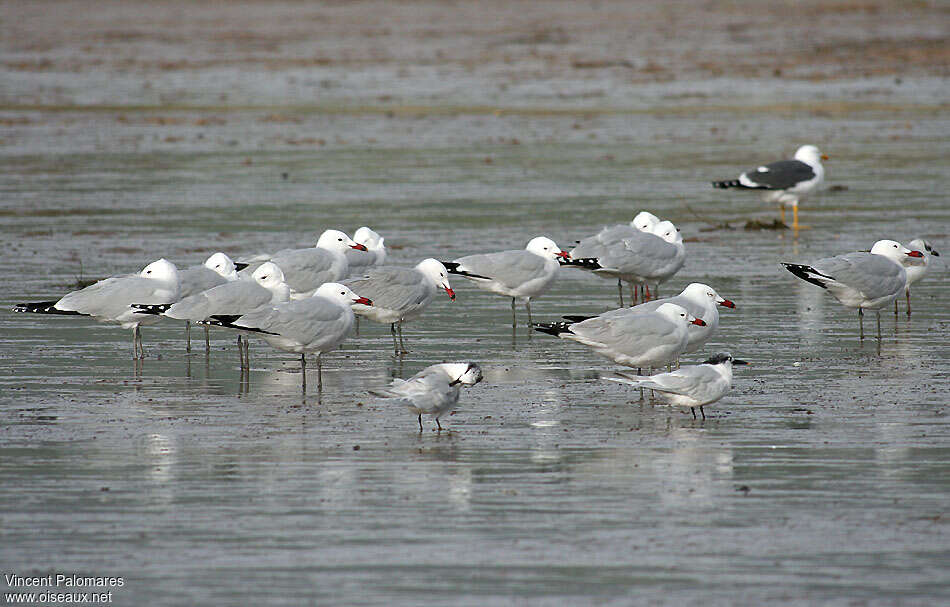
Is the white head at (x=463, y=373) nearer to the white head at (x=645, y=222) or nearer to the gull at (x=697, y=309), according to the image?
the gull at (x=697, y=309)

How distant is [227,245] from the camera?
19.9 metres

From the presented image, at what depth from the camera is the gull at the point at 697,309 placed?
12.3m

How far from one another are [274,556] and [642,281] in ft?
27.8

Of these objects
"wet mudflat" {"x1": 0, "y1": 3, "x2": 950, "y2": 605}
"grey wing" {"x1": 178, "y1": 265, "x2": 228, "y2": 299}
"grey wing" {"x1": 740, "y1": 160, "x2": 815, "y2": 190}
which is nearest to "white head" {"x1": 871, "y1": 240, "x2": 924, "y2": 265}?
"wet mudflat" {"x1": 0, "y1": 3, "x2": 950, "y2": 605}

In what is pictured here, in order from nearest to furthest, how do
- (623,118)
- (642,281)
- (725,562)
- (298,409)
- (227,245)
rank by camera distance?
(725,562) → (298,409) → (642,281) → (227,245) → (623,118)

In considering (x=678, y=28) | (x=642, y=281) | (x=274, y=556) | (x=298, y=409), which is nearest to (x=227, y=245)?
(x=642, y=281)

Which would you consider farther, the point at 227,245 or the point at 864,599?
the point at 227,245

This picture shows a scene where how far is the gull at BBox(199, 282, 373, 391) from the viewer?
12336mm

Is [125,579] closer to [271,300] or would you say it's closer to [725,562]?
[725,562]

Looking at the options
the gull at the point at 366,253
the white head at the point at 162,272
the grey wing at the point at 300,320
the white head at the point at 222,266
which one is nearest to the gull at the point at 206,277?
the white head at the point at 222,266

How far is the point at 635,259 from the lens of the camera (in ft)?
51.0

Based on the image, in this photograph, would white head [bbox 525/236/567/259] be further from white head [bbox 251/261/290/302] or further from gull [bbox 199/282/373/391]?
gull [bbox 199/282/373/391]

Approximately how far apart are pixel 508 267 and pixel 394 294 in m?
1.68

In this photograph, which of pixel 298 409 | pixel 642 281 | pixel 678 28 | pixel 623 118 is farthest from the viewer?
pixel 678 28
